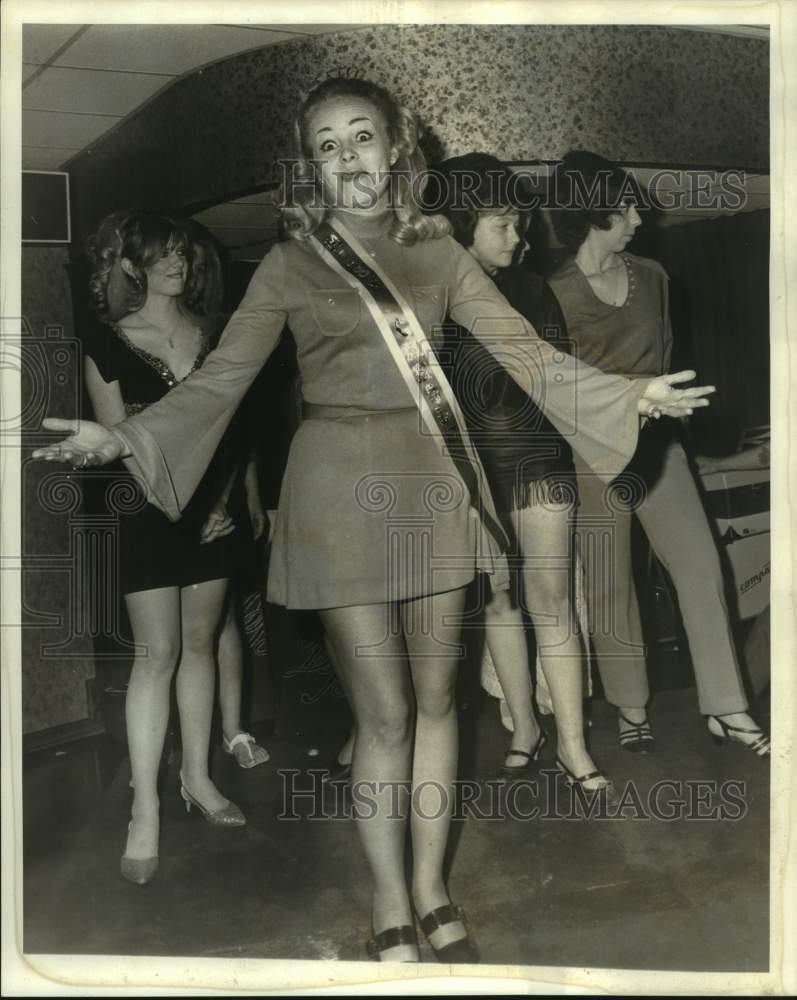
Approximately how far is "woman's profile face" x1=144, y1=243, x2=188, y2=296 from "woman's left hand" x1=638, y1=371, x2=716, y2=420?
93 cm

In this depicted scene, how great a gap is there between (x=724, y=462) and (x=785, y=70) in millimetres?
790

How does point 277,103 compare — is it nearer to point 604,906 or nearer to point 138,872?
point 138,872

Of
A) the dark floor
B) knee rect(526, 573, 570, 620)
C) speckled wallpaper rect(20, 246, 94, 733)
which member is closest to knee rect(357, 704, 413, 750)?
the dark floor

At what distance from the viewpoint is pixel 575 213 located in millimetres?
2143

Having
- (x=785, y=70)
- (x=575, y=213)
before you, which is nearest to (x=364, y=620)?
(x=575, y=213)

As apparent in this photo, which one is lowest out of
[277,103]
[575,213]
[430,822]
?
[430,822]

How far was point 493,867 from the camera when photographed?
2160 millimetres

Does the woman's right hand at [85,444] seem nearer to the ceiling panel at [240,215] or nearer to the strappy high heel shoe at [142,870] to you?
the ceiling panel at [240,215]

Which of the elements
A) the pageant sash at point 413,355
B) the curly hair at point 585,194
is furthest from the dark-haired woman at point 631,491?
the pageant sash at point 413,355

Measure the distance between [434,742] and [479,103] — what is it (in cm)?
124

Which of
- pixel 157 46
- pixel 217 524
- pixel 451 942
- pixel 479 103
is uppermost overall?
pixel 157 46

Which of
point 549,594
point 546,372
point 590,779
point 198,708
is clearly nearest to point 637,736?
point 590,779

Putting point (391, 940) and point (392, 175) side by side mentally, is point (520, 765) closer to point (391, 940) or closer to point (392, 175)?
point (391, 940)

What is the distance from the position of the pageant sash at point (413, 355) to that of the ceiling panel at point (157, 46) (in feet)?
1.40
